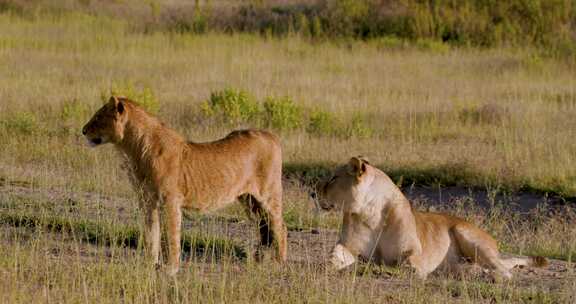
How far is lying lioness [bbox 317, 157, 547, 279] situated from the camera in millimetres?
7895

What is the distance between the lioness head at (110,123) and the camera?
7.90m

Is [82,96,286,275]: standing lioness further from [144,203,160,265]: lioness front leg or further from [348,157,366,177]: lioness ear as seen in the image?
[348,157,366,177]: lioness ear

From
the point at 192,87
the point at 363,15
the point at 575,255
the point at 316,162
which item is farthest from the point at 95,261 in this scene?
the point at 363,15

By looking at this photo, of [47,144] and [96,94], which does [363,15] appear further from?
[47,144]

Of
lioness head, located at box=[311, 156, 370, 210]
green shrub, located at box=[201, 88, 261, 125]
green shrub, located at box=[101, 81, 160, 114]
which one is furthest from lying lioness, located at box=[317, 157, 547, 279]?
green shrub, located at box=[101, 81, 160, 114]

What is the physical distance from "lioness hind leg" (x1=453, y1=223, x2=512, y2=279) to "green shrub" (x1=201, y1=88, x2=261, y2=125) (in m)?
7.69

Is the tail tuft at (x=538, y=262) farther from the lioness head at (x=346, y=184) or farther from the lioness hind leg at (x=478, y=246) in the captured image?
the lioness head at (x=346, y=184)

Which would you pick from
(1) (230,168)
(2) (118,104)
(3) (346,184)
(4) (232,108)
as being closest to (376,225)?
(3) (346,184)

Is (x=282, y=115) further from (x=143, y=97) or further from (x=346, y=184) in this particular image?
(x=346, y=184)

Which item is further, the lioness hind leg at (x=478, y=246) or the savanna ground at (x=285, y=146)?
the lioness hind leg at (x=478, y=246)

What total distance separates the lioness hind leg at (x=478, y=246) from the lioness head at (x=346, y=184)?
3.19 feet

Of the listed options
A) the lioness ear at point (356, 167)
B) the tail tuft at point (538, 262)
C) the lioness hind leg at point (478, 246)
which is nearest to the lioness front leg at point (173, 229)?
the lioness ear at point (356, 167)

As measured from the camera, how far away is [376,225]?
8.02m

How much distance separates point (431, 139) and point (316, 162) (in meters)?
2.47
